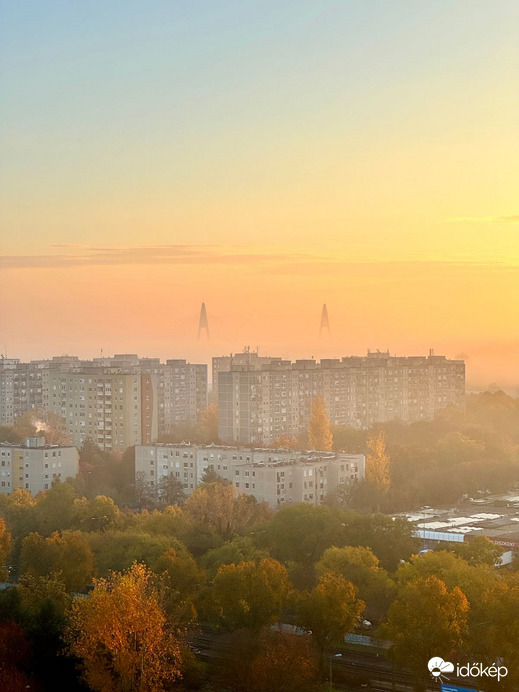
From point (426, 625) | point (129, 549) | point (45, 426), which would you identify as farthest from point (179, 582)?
point (45, 426)

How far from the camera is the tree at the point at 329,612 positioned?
5551 millimetres

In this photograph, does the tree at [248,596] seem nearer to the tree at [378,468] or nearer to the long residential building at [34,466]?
the tree at [378,468]

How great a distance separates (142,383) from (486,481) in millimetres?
5073

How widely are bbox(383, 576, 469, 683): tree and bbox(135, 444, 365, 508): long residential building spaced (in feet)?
15.3

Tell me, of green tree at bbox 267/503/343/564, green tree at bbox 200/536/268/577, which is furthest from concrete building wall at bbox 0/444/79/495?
green tree at bbox 200/536/268/577

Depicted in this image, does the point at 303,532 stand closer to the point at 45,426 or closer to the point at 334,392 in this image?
the point at 45,426

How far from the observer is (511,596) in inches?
210

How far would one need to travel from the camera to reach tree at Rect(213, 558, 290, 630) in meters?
5.82

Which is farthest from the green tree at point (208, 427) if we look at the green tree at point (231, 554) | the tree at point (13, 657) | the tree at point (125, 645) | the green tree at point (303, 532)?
the tree at point (125, 645)

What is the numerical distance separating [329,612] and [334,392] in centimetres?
1068

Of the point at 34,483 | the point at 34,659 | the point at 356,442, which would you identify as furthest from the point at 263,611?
the point at 356,442

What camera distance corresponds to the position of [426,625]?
5117 millimetres

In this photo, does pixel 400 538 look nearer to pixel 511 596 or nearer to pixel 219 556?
pixel 219 556

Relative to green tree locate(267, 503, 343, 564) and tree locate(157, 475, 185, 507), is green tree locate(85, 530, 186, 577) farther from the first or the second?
tree locate(157, 475, 185, 507)
